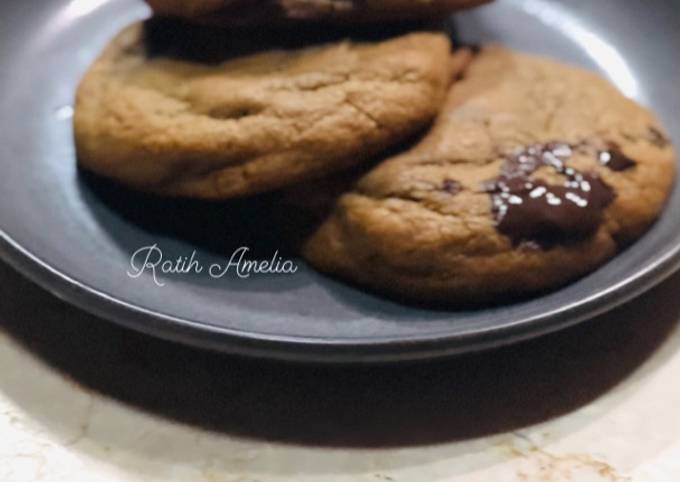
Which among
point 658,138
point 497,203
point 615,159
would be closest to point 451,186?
point 497,203

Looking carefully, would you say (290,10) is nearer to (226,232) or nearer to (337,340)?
(226,232)

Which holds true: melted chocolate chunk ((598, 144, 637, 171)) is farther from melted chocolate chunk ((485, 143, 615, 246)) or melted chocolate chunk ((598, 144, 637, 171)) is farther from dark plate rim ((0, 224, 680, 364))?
dark plate rim ((0, 224, 680, 364))


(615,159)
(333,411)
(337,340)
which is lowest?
(333,411)

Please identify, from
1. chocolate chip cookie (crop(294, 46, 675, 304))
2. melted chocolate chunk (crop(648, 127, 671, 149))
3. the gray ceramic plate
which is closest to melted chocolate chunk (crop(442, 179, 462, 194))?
chocolate chip cookie (crop(294, 46, 675, 304))

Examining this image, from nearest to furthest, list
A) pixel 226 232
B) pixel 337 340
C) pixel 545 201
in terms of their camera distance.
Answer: pixel 337 340 < pixel 545 201 < pixel 226 232

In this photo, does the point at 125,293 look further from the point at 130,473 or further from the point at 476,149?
the point at 476,149

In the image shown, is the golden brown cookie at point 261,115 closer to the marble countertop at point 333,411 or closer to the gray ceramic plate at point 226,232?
the gray ceramic plate at point 226,232
